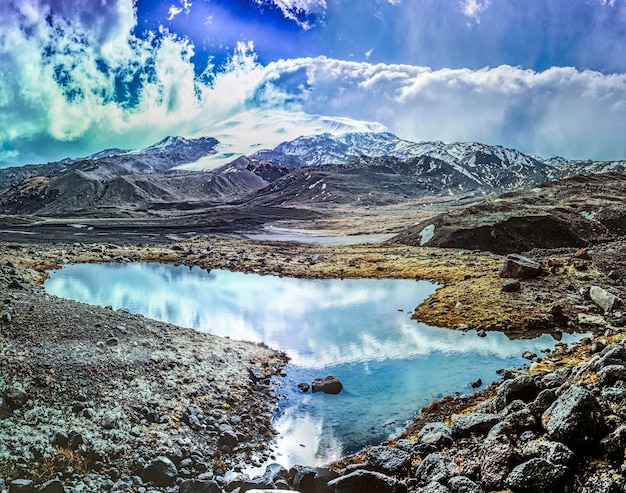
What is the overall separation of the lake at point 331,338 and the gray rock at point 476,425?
447 cm

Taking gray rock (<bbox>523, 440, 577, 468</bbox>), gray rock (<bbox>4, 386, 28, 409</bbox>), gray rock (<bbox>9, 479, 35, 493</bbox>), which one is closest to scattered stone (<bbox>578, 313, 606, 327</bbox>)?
gray rock (<bbox>523, 440, 577, 468</bbox>)

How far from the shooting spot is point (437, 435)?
14.7m

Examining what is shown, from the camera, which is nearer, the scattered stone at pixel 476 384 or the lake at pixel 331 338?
the lake at pixel 331 338

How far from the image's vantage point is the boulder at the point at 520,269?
1634 inches

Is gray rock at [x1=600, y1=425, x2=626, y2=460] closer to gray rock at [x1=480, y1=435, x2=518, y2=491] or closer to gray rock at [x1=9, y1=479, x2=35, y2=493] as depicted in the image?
gray rock at [x1=480, y1=435, x2=518, y2=491]

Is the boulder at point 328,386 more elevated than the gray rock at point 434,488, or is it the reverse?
the gray rock at point 434,488

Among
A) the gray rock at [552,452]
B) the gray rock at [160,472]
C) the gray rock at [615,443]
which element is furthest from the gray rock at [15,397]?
the gray rock at [615,443]

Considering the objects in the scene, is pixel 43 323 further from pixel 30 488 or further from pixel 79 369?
pixel 30 488

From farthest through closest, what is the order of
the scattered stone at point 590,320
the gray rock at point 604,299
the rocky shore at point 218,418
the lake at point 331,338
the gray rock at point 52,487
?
the gray rock at point 604,299 < the scattered stone at point 590,320 < the lake at point 331,338 < the gray rock at point 52,487 < the rocky shore at point 218,418

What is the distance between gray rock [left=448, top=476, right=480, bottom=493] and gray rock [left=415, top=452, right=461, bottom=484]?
0.42 metres

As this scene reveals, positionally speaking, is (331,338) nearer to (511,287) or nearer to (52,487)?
(511,287)

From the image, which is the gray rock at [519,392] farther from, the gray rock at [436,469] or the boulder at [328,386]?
the boulder at [328,386]

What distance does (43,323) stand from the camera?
2188 cm

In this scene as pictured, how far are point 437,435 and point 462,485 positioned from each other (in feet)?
11.4
